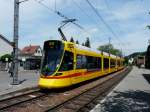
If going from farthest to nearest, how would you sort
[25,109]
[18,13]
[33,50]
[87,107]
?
[33,50] → [18,13] → [87,107] → [25,109]

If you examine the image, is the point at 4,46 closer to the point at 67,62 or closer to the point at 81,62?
the point at 81,62

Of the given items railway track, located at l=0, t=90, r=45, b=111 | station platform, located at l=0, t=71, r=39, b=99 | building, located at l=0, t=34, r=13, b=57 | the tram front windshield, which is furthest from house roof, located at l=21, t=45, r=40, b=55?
railway track, located at l=0, t=90, r=45, b=111

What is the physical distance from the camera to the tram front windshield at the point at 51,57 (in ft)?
55.4

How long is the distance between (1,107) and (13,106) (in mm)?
585

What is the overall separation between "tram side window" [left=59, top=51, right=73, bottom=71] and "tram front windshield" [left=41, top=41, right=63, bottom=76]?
1.11 ft

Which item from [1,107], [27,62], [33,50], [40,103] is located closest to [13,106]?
[1,107]

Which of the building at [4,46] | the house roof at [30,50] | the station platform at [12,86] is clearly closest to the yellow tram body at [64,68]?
the station platform at [12,86]

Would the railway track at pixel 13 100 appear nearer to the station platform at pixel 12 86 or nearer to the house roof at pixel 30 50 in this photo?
the station platform at pixel 12 86

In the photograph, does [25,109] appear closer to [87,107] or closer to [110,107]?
[87,107]

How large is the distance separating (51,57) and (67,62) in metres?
1.01

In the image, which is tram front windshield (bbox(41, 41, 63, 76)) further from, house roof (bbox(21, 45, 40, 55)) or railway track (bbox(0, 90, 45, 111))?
house roof (bbox(21, 45, 40, 55))

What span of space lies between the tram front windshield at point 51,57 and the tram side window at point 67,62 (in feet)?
1.11

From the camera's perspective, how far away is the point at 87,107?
1280 centimetres

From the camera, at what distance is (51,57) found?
56.3ft
